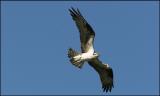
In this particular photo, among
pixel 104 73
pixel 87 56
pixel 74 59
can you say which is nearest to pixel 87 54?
pixel 87 56

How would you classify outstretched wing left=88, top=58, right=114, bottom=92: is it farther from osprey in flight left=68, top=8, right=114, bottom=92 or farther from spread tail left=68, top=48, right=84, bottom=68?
spread tail left=68, top=48, right=84, bottom=68

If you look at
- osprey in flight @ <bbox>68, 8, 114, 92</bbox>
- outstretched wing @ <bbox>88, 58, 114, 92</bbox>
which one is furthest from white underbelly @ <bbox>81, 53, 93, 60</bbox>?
outstretched wing @ <bbox>88, 58, 114, 92</bbox>

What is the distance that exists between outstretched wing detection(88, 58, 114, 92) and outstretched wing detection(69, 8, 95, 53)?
0.73m

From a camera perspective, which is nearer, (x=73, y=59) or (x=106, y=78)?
(x=73, y=59)

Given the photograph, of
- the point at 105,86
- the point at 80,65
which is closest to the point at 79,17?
the point at 80,65

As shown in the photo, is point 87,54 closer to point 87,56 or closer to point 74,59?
point 87,56

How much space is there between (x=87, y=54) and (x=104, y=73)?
2246 millimetres

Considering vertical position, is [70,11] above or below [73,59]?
above

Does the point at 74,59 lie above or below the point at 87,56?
below

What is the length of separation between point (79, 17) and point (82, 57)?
5.73ft

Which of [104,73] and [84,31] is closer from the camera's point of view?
[84,31]

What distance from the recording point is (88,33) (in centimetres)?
2989

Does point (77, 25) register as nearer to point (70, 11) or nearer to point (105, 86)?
point (70, 11)

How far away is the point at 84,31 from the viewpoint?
2980cm
